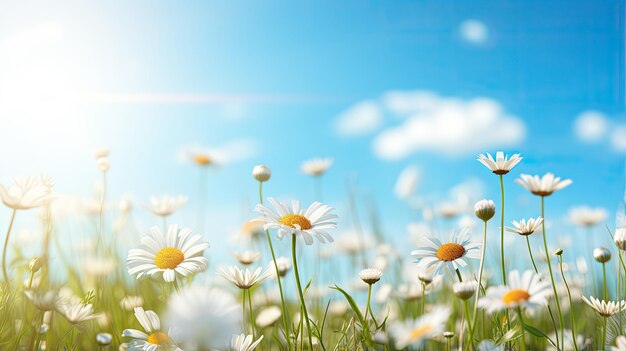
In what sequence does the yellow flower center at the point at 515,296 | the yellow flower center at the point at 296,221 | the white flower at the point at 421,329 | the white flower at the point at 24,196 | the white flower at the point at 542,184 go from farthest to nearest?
the white flower at the point at 542,184 < the yellow flower center at the point at 296,221 < the white flower at the point at 24,196 < the yellow flower center at the point at 515,296 < the white flower at the point at 421,329

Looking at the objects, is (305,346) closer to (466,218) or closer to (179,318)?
(179,318)

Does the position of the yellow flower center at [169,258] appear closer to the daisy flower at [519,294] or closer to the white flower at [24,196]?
the white flower at [24,196]

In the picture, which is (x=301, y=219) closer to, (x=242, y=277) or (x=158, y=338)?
(x=242, y=277)

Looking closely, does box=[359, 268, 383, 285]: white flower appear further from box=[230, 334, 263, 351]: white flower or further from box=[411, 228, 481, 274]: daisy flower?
box=[230, 334, 263, 351]: white flower

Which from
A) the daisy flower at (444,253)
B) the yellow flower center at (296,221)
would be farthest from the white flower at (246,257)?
the daisy flower at (444,253)

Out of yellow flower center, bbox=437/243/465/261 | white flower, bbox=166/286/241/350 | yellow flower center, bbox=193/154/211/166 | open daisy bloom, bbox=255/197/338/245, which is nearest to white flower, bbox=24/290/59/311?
open daisy bloom, bbox=255/197/338/245

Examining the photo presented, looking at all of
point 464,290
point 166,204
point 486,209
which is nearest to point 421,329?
point 464,290
